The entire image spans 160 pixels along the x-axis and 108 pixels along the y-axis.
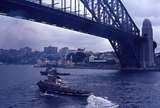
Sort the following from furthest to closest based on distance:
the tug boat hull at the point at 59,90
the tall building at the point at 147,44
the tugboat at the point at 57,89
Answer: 1. the tall building at the point at 147,44
2. the tugboat at the point at 57,89
3. the tug boat hull at the point at 59,90

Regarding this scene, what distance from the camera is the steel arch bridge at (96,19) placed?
50594 millimetres

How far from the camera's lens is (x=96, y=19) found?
72500mm

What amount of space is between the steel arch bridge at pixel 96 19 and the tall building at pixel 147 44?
1.52 m

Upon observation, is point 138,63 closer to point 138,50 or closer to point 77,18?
point 138,50

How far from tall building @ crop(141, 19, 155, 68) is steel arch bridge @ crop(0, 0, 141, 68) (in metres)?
1.52

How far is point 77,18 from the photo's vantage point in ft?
206

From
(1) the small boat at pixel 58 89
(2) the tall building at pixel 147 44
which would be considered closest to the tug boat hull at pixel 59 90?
(1) the small boat at pixel 58 89

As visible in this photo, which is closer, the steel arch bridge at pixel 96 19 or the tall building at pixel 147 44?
the steel arch bridge at pixel 96 19

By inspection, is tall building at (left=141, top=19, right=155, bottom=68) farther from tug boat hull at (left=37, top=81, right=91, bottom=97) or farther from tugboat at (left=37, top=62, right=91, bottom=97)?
tug boat hull at (left=37, top=81, right=91, bottom=97)

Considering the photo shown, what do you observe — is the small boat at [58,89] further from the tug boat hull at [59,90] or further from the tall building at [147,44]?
the tall building at [147,44]

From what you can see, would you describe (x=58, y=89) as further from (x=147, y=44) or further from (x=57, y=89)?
(x=147, y=44)

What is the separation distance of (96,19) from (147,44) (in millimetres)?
27067

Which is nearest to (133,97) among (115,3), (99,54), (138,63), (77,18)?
(77,18)

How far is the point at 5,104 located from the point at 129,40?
59540 millimetres
